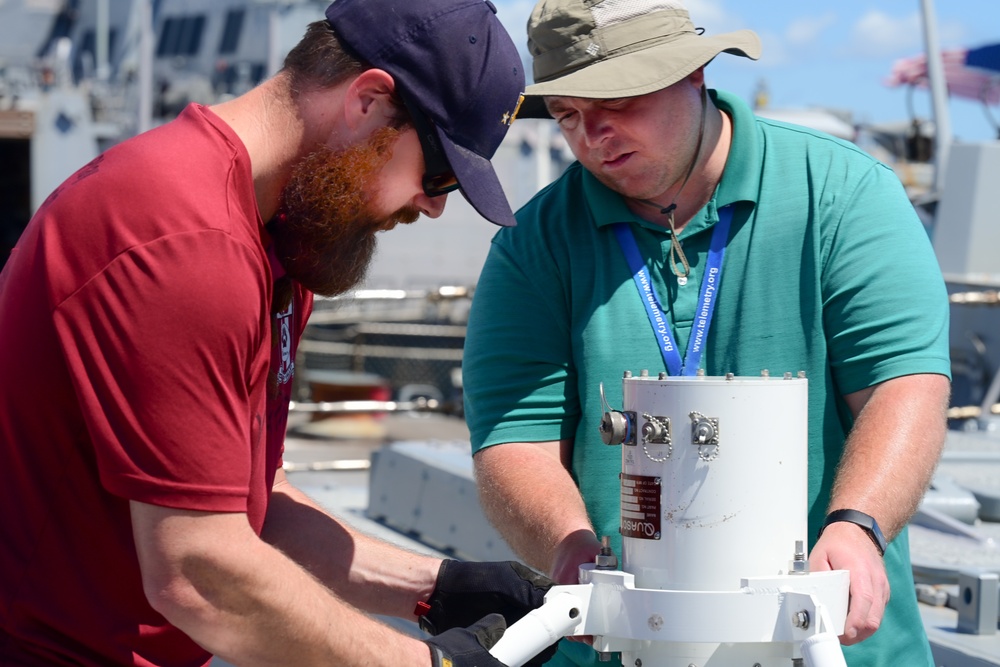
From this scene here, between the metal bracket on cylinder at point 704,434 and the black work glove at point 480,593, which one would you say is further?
the black work glove at point 480,593

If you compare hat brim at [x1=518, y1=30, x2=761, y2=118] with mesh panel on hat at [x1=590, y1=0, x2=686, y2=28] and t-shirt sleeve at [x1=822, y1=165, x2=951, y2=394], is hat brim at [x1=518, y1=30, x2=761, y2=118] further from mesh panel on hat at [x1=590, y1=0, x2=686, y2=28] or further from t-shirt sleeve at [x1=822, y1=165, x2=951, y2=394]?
t-shirt sleeve at [x1=822, y1=165, x2=951, y2=394]

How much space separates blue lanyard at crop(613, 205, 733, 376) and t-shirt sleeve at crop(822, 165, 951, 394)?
223 mm

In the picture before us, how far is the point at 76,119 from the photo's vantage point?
92.4 feet

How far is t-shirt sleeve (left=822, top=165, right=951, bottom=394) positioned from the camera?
2.42 metres

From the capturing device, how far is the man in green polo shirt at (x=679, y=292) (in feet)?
8.00

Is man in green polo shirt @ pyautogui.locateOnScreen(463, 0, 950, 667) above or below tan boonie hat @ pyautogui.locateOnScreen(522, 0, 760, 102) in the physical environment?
below

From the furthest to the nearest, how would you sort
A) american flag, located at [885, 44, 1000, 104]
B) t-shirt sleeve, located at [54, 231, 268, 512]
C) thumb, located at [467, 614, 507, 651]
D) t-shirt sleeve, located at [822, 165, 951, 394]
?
A: american flag, located at [885, 44, 1000, 104] → t-shirt sleeve, located at [822, 165, 951, 394] → thumb, located at [467, 614, 507, 651] → t-shirt sleeve, located at [54, 231, 268, 512]

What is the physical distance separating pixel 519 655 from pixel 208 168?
3.04 feet

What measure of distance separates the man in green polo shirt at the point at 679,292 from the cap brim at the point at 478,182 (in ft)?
1.66

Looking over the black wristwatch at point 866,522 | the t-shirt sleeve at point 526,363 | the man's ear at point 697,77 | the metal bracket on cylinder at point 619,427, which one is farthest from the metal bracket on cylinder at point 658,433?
the man's ear at point 697,77

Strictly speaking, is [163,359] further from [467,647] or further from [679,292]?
[679,292]

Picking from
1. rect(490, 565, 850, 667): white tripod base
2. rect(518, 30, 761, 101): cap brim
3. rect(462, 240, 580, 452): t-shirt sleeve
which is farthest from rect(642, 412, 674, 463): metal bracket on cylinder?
rect(518, 30, 761, 101): cap brim

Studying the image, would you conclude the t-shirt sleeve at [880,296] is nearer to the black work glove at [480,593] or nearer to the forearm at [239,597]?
the black work glove at [480,593]

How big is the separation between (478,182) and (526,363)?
72 centimetres
